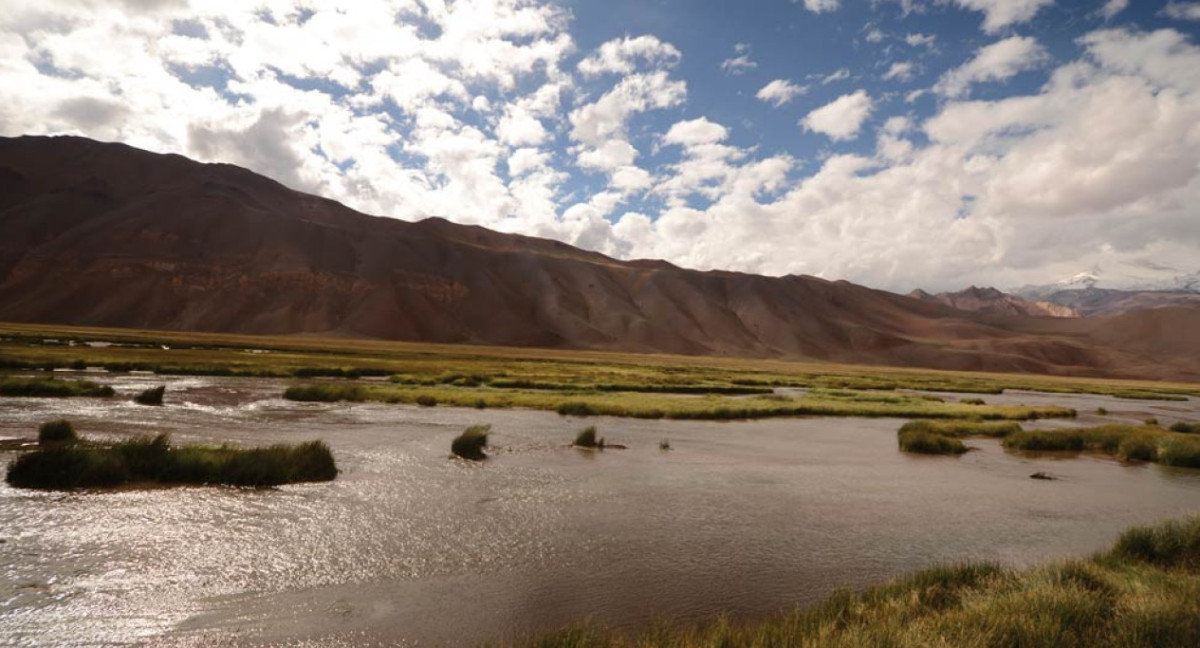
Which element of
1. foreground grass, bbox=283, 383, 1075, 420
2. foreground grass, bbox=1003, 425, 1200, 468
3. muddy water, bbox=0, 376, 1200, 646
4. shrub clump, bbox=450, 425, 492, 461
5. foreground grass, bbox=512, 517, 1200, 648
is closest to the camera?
foreground grass, bbox=512, 517, 1200, 648

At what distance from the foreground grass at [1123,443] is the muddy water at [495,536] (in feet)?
12.3

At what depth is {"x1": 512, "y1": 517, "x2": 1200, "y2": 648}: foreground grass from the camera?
7.23 meters

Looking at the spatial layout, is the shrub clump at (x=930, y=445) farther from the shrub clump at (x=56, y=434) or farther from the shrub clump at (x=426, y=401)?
the shrub clump at (x=56, y=434)

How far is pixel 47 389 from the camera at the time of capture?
2989 centimetres

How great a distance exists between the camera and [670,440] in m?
27.0

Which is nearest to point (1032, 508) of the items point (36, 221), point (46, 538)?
point (46, 538)

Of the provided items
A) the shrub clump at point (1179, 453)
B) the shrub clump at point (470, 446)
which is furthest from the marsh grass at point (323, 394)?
the shrub clump at point (1179, 453)

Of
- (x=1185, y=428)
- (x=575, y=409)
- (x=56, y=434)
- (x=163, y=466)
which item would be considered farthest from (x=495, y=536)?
(x=1185, y=428)

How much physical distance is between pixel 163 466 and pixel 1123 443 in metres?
35.4

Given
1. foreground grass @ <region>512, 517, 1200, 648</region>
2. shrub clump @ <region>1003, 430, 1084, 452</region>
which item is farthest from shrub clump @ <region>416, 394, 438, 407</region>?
foreground grass @ <region>512, 517, 1200, 648</region>

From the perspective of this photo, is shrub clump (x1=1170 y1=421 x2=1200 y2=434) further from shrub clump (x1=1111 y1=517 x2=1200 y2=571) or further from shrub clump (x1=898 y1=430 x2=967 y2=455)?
shrub clump (x1=1111 y1=517 x2=1200 y2=571)

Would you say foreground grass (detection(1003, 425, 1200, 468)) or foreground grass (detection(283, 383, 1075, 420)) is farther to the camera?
foreground grass (detection(283, 383, 1075, 420))

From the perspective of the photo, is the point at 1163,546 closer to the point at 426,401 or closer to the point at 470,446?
the point at 470,446

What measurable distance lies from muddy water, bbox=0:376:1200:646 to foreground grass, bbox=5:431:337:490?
70cm
